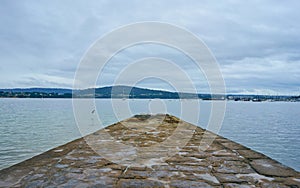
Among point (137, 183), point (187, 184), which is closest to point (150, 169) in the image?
point (137, 183)

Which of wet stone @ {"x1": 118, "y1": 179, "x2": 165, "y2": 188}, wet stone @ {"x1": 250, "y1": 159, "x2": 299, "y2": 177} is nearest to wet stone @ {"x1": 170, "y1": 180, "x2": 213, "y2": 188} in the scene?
wet stone @ {"x1": 118, "y1": 179, "x2": 165, "y2": 188}

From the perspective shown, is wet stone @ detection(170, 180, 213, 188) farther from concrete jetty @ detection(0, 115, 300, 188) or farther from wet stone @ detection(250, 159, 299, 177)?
wet stone @ detection(250, 159, 299, 177)

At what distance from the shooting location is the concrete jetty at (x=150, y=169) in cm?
368

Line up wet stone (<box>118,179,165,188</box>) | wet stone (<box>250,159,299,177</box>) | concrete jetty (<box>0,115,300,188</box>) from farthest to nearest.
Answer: wet stone (<box>250,159,299,177</box>) < concrete jetty (<box>0,115,300,188</box>) < wet stone (<box>118,179,165,188</box>)

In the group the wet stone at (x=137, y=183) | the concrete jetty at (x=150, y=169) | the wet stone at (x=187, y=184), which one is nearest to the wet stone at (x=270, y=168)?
the concrete jetty at (x=150, y=169)

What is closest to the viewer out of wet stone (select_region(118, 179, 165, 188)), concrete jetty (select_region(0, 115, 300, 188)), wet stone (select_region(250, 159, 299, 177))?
wet stone (select_region(118, 179, 165, 188))

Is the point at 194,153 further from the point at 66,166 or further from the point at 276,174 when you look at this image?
the point at 66,166

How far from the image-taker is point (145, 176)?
3.98m

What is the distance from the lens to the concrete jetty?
3.68 m

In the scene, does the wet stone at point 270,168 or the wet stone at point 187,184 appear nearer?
the wet stone at point 187,184

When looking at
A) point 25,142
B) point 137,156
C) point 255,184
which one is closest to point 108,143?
point 137,156

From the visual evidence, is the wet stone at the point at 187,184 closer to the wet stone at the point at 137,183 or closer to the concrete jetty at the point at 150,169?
the concrete jetty at the point at 150,169

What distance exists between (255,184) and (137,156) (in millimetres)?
2371

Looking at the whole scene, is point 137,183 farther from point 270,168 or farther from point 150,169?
point 270,168
